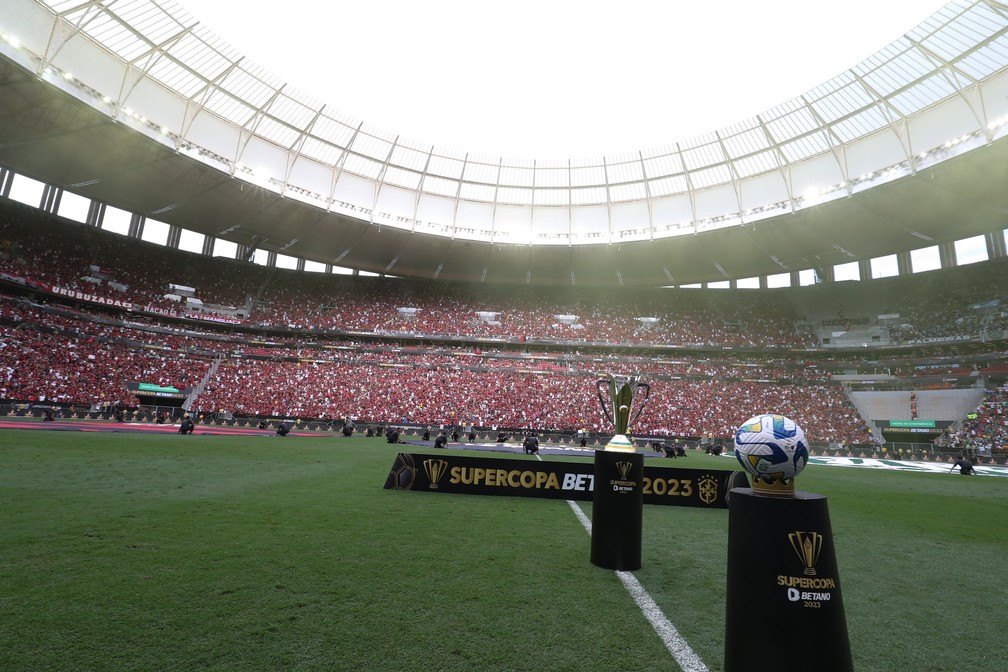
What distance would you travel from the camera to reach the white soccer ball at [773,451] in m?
2.38

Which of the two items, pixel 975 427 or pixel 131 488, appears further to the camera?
pixel 975 427

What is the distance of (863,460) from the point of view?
86.4 feet

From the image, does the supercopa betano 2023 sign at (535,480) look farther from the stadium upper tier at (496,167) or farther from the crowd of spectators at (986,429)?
the crowd of spectators at (986,429)

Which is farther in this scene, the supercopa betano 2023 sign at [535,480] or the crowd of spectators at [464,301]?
the crowd of spectators at [464,301]

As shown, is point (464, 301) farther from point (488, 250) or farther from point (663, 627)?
point (663, 627)

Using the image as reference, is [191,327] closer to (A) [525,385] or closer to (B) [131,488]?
(A) [525,385]

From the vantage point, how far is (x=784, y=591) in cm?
211

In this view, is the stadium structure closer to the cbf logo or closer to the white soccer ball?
the cbf logo

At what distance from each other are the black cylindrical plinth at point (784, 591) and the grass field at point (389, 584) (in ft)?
0.21

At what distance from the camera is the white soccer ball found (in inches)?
93.5

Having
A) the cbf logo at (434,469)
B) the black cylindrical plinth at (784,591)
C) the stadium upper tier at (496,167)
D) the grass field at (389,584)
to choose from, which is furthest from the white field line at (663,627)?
the stadium upper tier at (496,167)

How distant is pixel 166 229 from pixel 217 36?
928 inches

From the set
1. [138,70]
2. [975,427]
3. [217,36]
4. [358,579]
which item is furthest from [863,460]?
[138,70]

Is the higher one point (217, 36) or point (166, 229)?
point (217, 36)
